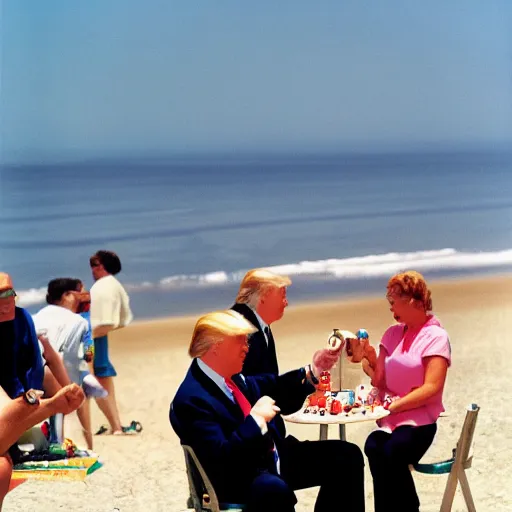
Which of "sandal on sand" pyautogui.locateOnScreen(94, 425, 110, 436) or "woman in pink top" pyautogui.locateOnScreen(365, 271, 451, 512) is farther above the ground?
"woman in pink top" pyautogui.locateOnScreen(365, 271, 451, 512)

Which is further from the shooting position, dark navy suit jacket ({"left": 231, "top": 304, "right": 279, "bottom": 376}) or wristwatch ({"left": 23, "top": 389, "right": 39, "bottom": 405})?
dark navy suit jacket ({"left": 231, "top": 304, "right": 279, "bottom": 376})

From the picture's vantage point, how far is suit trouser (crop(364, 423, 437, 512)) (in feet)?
18.3

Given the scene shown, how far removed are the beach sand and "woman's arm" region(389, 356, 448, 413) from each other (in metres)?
0.37

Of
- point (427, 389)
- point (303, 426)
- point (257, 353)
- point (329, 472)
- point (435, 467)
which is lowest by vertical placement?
point (303, 426)

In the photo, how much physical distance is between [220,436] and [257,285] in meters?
0.97

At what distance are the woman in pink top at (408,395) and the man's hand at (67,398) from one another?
186 cm

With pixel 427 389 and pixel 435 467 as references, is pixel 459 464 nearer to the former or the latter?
pixel 435 467

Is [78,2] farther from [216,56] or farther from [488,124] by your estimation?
[488,124]

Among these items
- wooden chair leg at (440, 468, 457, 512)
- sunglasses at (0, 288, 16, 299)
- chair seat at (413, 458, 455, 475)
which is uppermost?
sunglasses at (0, 288, 16, 299)

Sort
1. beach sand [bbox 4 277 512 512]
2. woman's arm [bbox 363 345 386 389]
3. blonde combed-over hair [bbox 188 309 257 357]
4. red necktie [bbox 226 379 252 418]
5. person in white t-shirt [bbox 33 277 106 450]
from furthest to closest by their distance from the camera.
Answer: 1. person in white t-shirt [bbox 33 277 106 450]
2. beach sand [bbox 4 277 512 512]
3. woman's arm [bbox 363 345 386 389]
4. red necktie [bbox 226 379 252 418]
5. blonde combed-over hair [bbox 188 309 257 357]

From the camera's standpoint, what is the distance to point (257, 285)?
539 cm

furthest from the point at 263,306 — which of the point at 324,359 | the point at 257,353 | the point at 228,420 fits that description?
the point at 228,420

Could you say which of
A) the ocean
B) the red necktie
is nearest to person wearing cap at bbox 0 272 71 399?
the red necktie

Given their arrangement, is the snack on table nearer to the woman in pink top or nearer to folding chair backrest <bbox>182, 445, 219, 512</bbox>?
the woman in pink top
